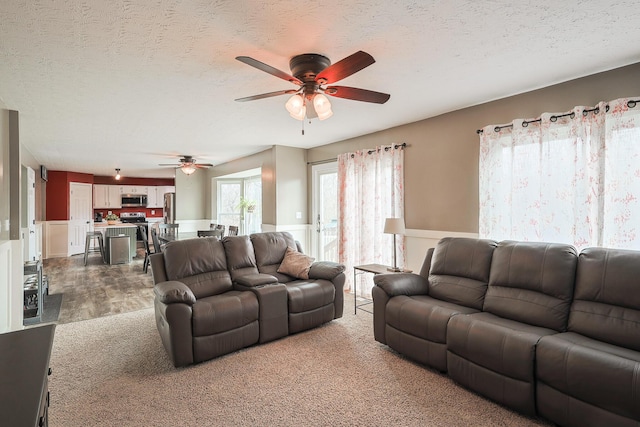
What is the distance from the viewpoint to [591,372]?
1779mm

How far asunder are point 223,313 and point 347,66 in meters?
2.35

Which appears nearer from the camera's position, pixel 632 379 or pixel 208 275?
pixel 632 379

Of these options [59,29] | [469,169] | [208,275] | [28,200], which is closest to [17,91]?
[59,29]

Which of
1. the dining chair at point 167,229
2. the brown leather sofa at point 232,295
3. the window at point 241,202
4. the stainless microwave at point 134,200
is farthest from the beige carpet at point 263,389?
the stainless microwave at point 134,200

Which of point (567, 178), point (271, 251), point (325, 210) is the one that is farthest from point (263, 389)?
point (325, 210)

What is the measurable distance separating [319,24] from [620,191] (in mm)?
2776

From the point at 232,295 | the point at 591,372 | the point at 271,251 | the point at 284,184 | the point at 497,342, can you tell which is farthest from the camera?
the point at 284,184

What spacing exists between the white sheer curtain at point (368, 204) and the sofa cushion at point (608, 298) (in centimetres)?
226

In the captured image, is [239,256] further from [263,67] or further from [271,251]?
[263,67]

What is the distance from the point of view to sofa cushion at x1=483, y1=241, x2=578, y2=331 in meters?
2.38

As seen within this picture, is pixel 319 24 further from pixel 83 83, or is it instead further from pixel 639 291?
pixel 639 291

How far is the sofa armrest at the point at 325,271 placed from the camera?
3.82 meters

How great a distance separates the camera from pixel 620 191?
2.64m

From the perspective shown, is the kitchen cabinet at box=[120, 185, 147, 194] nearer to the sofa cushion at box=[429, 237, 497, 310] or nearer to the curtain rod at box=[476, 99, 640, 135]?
the sofa cushion at box=[429, 237, 497, 310]
